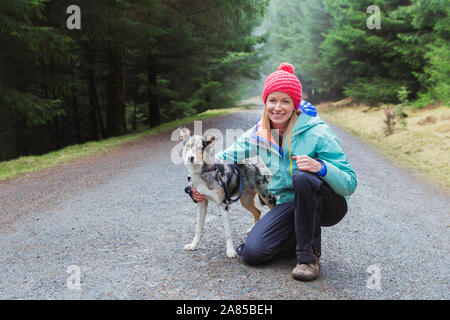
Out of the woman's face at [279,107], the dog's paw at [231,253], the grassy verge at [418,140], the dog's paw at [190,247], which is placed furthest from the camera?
the grassy verge at [418,140]

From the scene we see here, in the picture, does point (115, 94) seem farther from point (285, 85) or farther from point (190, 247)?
point (285, 85)

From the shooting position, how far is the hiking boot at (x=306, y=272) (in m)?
3.33

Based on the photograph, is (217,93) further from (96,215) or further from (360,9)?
(96,215)

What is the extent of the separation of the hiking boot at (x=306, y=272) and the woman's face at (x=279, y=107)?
4.40 feet

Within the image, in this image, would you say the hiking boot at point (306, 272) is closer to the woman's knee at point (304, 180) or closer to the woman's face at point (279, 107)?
the woman's knee at point (304, 180)

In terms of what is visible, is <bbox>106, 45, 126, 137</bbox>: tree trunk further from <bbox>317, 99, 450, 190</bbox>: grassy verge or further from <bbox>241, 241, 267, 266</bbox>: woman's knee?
<bbox>241, 241, 267, 266</bbox>: woman's knee

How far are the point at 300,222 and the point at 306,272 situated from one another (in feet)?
1.45

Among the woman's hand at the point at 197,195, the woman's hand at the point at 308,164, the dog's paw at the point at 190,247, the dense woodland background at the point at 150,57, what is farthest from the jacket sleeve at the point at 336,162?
the dense woodland background at the point at 150,57

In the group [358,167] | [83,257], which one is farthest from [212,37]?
[83,257]

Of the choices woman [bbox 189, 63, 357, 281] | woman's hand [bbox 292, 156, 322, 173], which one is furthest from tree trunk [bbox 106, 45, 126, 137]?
woman's hand [bbox 292, 156, 322, 173]

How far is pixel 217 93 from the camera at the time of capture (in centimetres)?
2928

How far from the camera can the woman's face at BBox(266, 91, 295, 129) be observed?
11.4ft

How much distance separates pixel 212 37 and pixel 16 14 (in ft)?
29.6

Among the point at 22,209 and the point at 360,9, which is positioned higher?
the point at 360,9
